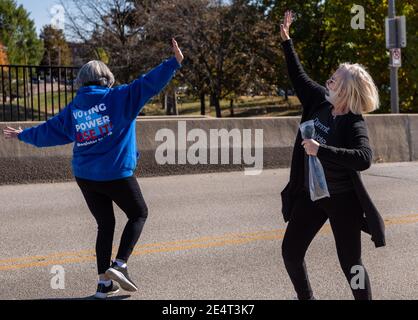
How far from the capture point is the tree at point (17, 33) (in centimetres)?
4673

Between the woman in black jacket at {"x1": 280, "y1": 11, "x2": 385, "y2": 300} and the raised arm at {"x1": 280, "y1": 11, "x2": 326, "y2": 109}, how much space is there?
7cm

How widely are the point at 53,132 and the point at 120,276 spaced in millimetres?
1257

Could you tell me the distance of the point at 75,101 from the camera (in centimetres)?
462

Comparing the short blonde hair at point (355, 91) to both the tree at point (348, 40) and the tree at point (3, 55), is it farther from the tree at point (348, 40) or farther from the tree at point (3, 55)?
the tree at point (3, 55)

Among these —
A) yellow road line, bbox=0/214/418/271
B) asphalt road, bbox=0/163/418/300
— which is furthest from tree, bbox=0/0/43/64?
yellow road line, bbox=0/214/418/271

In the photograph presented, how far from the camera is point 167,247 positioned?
625cm

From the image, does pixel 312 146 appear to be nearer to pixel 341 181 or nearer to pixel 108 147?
pixel 341 181

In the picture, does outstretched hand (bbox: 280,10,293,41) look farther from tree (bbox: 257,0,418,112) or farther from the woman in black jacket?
tree (bbox: 257,0,418,112)

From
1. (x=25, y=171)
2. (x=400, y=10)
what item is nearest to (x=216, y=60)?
(x=400, y=10)

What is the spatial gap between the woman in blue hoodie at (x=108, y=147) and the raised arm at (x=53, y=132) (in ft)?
0.17

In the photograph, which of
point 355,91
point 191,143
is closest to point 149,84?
point 355,91

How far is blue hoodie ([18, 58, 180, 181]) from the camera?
14.9ft

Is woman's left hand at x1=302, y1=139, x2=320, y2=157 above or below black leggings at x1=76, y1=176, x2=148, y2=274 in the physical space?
above

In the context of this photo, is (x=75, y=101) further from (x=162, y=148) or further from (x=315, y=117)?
(x=162, y=148)
